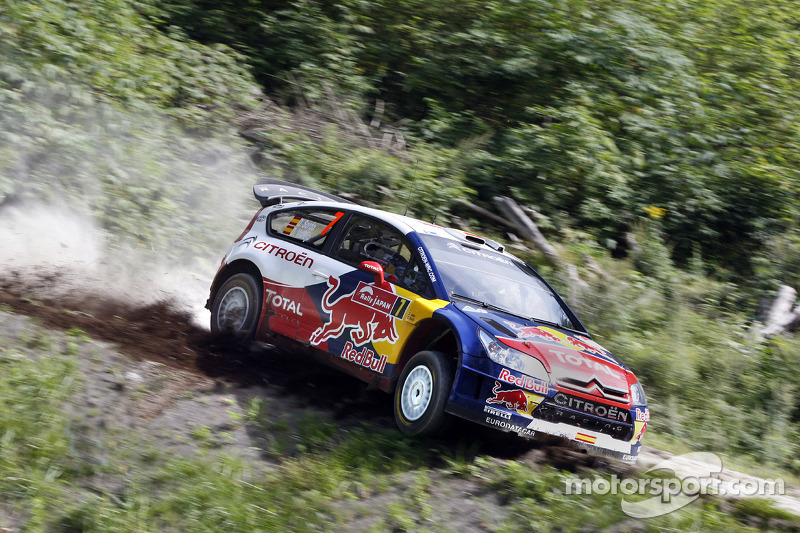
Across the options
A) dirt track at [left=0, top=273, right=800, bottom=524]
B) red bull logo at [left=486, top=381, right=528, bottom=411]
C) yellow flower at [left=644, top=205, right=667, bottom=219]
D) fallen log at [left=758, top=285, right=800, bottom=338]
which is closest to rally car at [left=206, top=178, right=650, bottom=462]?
red bull logo at [left=486, top=381, right=528, bottom=411]

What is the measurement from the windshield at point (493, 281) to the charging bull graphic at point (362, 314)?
0.50m

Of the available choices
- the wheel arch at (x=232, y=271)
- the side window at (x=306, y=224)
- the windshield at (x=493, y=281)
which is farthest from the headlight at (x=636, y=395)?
the wheel arch at (x=232, y=271)

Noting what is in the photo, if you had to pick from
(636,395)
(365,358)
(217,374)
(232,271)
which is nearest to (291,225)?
(232,271)

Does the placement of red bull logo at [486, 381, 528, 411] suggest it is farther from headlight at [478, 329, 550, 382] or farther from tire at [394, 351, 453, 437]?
tire at [394, 351, 453, 437]

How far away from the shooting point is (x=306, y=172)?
1259cm

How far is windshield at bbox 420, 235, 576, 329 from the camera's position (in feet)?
21.2

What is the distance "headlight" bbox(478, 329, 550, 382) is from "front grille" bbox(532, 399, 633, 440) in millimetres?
214

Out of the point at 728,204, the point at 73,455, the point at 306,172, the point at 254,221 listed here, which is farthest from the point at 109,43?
the point at 728,204

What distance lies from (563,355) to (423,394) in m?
1.10

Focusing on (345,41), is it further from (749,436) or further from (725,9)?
(749,436)

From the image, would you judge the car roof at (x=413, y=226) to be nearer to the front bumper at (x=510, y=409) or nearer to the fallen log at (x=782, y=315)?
the front bumper at (x=510, y=409)

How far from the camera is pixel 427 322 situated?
6.10 meters

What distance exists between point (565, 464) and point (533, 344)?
99 cm

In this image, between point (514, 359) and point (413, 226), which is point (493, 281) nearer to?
point (413, 226)
